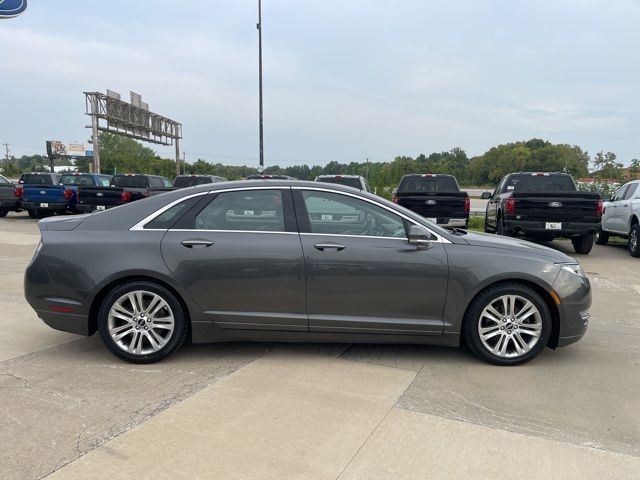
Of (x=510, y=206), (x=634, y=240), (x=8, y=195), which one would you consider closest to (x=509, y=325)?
(x=510, y=206)

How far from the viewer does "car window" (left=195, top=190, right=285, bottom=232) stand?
4.28 metres

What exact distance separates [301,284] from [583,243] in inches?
358

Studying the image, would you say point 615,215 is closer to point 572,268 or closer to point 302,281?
point 572,268

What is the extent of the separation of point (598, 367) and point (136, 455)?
3762mm

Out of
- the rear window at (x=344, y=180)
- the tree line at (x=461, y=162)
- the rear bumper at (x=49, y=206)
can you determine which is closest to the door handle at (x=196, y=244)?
the rear window at (x=344, y=180)

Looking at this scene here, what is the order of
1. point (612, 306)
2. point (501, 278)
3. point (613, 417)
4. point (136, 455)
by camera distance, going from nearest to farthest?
point (136, 455), point (613, 417), point (501, 278), point (612, 306)

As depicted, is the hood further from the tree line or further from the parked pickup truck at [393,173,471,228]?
the tree line

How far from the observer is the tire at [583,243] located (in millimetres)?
10867

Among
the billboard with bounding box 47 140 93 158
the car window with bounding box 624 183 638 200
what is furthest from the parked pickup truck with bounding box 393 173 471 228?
the billboard with bounding box 47 140 93 158

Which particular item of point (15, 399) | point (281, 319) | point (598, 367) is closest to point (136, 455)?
point (15, 399)

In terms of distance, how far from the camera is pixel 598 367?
432 cm

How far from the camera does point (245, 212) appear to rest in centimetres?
435

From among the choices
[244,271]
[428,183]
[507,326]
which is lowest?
[507,326]

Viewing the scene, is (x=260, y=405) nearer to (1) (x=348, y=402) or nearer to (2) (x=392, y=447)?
(1) (x=348, y=402)
